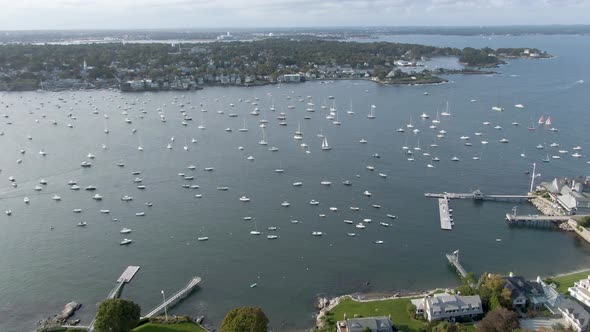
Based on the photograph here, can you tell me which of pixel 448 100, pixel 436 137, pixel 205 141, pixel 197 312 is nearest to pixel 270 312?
pixel 197 312

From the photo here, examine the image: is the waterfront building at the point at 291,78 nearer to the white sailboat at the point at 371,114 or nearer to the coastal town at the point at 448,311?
the white sailboat at the point at 371,114

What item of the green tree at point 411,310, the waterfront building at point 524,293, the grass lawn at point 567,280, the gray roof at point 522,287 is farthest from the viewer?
the grass lawn at point 567,280

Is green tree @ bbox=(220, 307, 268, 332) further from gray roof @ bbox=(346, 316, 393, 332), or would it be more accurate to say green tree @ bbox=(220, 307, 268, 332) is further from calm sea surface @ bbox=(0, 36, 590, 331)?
gray roof @ bbox=(346, 316, 393, 332)

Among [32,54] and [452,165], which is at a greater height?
[32,54]

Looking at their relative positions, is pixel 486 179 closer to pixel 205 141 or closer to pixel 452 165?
pixel 452 165

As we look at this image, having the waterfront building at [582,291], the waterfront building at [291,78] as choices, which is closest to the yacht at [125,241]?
the waterfront building at [582,291]
